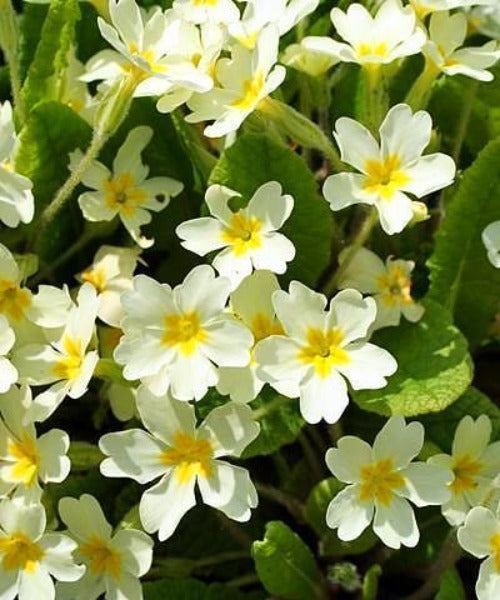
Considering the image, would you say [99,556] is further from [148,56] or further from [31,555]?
[148,56]

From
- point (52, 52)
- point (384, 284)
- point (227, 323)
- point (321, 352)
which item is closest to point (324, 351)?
point (321, 352)

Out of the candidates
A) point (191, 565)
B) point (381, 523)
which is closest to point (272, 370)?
point (381, 523)

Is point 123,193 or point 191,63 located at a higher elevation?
point 191,63

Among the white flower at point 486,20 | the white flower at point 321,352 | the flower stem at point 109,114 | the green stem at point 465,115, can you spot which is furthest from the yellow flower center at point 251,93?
the white flower at point 486,20

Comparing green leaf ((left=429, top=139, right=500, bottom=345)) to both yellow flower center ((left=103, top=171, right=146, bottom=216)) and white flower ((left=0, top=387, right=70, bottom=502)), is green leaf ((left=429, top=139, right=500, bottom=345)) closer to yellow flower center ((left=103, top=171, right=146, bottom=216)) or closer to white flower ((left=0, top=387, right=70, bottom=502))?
yellow flower center ((left=103, top=171, right=146, bottom=216))

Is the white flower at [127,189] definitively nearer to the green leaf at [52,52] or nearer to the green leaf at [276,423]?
the green leaf at [52,52]

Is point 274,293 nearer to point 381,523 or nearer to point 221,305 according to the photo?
point 221,305

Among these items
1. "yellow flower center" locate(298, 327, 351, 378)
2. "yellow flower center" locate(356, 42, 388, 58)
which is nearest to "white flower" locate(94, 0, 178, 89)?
"yellow flower center" locate(356, 42, 388, 58)
